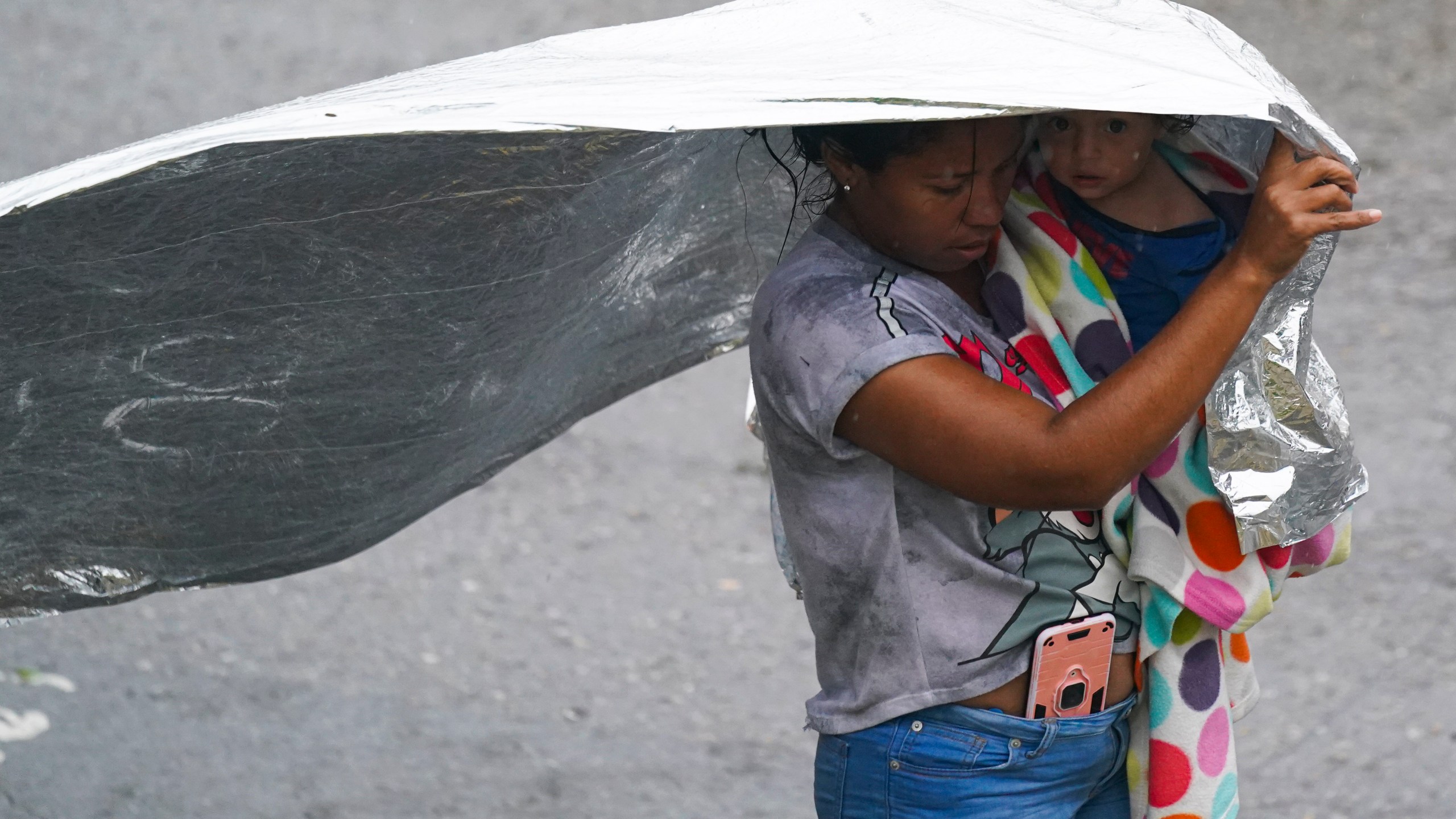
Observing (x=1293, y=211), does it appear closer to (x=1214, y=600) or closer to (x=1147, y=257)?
(x=1147, y=257)

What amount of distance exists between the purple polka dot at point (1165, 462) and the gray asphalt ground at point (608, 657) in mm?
1810

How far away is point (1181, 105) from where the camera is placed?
1381 millimetres

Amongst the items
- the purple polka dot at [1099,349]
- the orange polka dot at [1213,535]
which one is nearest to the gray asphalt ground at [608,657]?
the orange polka dot at [1213,535]

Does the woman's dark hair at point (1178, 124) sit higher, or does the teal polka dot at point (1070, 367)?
the woman's dark hair at point (1178, 124)

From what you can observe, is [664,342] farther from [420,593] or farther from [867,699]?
[420,593]

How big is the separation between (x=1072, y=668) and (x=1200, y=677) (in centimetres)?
21

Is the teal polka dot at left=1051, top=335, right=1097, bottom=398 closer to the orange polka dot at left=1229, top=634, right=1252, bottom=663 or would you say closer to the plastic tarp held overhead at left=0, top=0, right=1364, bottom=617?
the plastic tarp held overhead at left=0, top=0, right=1364, bottom=617

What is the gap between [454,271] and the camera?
1.88 metres

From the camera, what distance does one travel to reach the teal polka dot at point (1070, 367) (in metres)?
1.71

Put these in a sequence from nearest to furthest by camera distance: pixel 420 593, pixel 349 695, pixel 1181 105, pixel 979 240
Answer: pixel 1181 105 < pixel 979 240 < pixel 349 695 < pixel 420 593

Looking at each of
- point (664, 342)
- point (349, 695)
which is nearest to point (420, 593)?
point (349, 695)

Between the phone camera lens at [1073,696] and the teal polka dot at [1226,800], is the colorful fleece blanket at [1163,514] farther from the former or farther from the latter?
the phone camera lens at [1073,696]

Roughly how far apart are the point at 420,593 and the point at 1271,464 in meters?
2.99

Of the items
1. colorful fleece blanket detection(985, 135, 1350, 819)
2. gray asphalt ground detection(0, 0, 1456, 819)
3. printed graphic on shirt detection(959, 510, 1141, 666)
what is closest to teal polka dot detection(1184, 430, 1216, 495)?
colorful fleece blanket detection(985, 135, 1350, 819)
